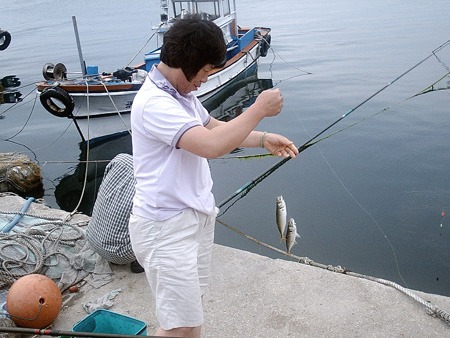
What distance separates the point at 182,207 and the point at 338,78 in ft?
52.0

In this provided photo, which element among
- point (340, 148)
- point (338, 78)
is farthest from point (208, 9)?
point (340, 148)

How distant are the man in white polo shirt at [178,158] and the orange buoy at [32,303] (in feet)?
4.04

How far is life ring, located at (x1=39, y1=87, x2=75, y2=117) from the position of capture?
10.2 meters

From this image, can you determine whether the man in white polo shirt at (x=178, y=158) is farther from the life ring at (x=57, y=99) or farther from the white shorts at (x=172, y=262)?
the life ring at (x=57, y=99)

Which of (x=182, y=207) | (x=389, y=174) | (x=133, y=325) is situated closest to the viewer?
(x=182, y=207)

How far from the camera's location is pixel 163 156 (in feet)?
6.48

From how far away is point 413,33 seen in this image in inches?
919

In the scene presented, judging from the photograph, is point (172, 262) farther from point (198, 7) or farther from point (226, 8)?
point (226, 8)

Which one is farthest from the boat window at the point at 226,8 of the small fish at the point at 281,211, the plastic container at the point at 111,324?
the plastic container at the point at 111,324

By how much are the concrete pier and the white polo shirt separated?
1311 mm

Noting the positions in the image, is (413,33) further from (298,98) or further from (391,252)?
(391,252)

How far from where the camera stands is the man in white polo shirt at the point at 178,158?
72.5 inches

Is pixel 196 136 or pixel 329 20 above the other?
pixel 196 136

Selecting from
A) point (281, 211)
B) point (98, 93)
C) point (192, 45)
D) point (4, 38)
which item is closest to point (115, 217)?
point (281, 211)
